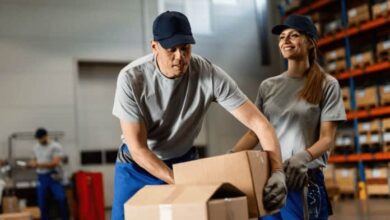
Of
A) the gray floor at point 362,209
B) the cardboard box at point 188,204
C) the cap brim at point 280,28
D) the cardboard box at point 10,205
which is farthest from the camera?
the cardboard box at point 10,205

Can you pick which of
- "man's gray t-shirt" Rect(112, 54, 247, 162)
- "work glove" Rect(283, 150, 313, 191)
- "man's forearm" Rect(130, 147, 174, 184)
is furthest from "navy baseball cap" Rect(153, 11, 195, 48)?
"work glove" Rect(283, 150, 313, 191)

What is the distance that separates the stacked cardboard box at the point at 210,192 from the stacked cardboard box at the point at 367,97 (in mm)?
7326

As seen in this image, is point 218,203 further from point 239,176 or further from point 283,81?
point 283,81

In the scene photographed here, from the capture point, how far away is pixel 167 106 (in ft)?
7.88

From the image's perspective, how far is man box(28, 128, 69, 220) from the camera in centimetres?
→ 829

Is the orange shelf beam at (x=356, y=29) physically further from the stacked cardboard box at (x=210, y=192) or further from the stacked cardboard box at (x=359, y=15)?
the stacked cardboard box at (x=210, y=192)

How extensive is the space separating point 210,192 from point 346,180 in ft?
26.6

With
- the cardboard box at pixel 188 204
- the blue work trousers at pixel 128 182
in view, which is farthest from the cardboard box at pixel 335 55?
the cardboard box at pixel 188 204

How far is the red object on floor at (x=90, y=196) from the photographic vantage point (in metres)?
8.92

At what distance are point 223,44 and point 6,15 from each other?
453 cm

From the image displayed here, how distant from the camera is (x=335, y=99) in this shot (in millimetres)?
2609

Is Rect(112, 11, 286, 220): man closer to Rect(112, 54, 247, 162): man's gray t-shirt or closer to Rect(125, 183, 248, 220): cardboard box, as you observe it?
Rect(112, 54, 247, 162): man's gray t-shirt

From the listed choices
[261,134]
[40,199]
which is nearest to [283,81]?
[261,134]

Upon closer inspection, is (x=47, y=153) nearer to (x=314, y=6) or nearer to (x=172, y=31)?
(x=314, y=6)
